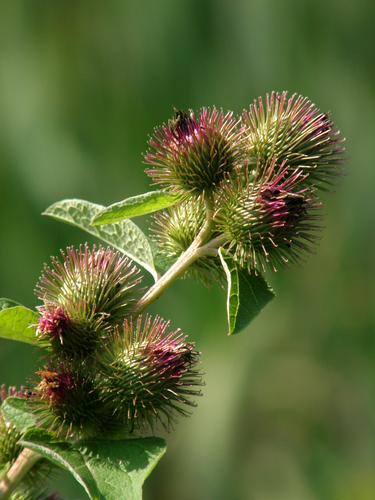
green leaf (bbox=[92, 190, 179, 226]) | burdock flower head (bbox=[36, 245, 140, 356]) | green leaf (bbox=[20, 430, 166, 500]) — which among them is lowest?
green leaf (bbox=[20, 430, 166, 500])

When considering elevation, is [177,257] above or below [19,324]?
below

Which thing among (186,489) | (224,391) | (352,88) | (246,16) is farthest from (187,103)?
(186,489)

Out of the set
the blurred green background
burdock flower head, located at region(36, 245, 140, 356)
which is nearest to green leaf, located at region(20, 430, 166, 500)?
burdock flower head, located at region(36, 245, 140, 356)

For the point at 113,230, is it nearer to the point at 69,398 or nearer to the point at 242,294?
the point at 242,294

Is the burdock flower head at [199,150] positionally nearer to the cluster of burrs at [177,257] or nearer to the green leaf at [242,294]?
the cluster of burrs at [177,257]

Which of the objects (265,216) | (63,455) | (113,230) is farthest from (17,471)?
(265,216)

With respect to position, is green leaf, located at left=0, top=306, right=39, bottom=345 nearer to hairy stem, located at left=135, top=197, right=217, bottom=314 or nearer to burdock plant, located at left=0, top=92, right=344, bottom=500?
burdock plant, located at left=0, top=92, right=344, bottom=500
